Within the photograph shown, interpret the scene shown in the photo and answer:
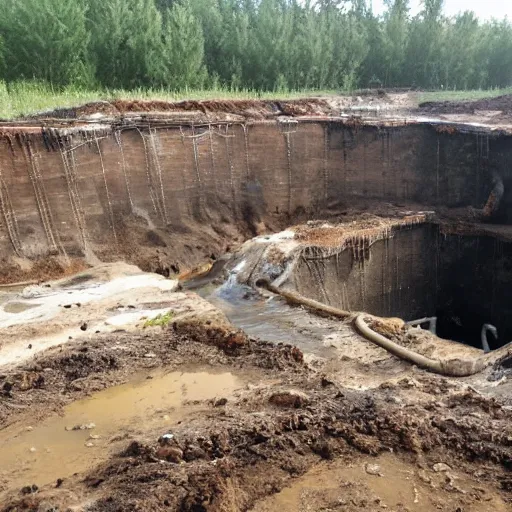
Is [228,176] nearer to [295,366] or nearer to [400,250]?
[400,250]

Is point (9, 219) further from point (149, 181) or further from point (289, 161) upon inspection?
point (289, 161)

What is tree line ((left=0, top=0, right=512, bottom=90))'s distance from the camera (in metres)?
16.4

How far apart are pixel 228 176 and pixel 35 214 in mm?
4026

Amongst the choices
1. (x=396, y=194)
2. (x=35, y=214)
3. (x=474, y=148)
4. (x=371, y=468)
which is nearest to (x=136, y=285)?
(x=35, y=214)

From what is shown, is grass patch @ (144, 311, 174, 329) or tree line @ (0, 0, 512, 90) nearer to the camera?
grass patch @ (144, 311, 174, 329)

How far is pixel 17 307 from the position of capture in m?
7.68

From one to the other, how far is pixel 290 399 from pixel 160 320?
2.59 meters

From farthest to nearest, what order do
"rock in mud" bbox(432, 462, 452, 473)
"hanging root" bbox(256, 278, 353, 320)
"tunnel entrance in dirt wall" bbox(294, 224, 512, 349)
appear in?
"tunnel entrance in dirt wall" bbox(294, 224, 512, 349) < "hanging root" bbox(256, 278, 353, 320) < "rock in mud" bbox(432, 462, 452, 473)

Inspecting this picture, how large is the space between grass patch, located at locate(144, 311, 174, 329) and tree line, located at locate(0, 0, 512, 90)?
1154 centimetres

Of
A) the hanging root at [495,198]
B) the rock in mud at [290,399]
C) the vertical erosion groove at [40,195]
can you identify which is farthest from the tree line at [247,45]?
the rock in mud at [290,399]

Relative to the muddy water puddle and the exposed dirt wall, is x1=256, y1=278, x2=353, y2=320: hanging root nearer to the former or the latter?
the muddy water puddle

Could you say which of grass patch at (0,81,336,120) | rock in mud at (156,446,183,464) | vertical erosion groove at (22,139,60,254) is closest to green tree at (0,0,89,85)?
grass patch at (0,81,336,120)

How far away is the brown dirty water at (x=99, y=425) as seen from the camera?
173 inches

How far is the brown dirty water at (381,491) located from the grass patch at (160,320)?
329 centimetres
